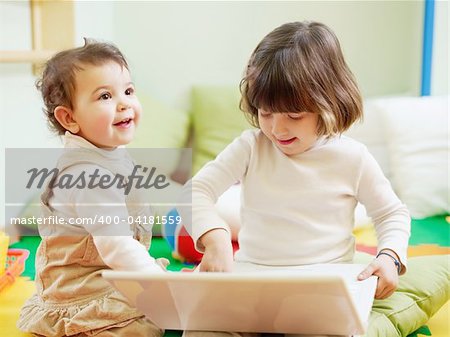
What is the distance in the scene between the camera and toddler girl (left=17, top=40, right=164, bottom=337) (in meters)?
1.04

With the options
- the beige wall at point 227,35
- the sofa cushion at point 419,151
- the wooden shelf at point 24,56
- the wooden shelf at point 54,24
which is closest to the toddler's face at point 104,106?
the wooden shelf at point 24,56

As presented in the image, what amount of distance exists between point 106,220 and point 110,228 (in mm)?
13

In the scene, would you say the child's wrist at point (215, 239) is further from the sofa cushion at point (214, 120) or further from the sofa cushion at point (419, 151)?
the sofa cushion at point (214, 120)

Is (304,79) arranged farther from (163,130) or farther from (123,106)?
(163,130)

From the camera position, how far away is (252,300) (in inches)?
34.5

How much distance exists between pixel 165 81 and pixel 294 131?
1443 millimetres

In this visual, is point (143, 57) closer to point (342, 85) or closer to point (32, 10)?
point (32, 10)

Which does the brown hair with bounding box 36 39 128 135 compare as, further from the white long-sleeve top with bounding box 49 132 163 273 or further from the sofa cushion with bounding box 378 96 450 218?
the sofa cushion with bounding box 378 96 450 218

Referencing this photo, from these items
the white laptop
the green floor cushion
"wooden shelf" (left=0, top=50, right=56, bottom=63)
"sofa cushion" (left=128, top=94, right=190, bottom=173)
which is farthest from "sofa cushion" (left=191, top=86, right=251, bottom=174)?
the white laptop

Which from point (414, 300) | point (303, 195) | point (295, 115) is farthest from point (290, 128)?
point (414, 300)

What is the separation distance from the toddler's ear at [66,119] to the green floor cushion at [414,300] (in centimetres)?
53

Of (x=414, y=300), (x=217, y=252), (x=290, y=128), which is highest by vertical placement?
(x=290, y=128)

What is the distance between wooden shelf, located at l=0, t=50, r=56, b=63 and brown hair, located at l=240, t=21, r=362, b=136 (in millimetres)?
830

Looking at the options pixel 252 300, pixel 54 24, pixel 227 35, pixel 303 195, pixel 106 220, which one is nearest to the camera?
pixel 252 300
